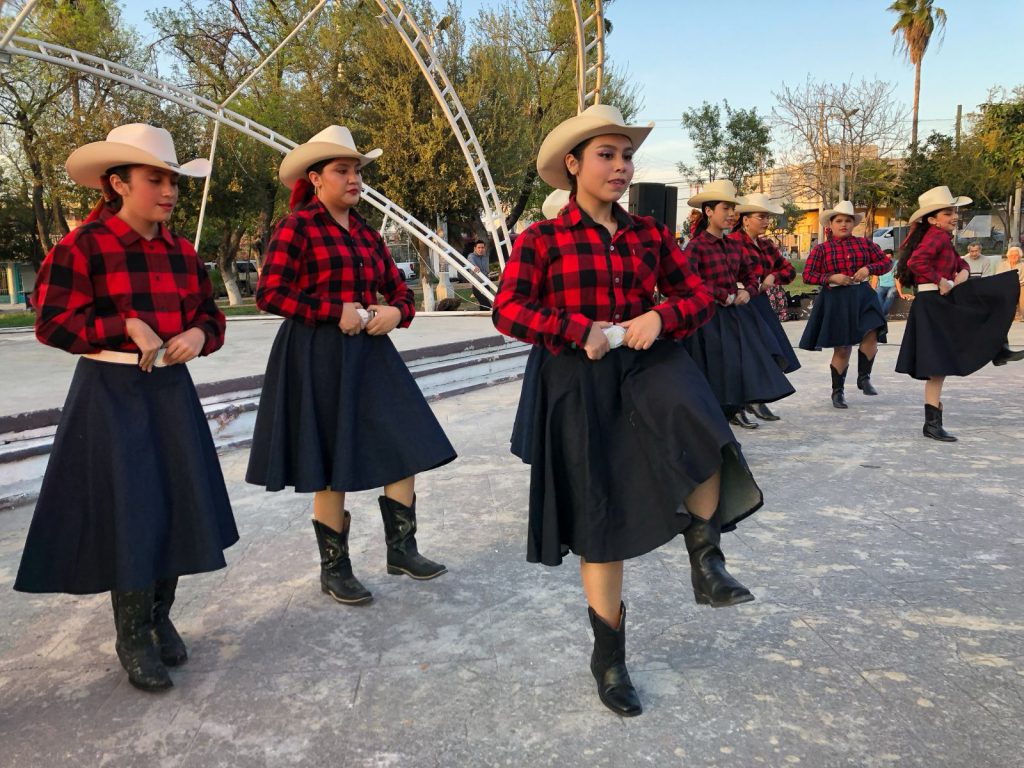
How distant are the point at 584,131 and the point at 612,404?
32.7 inches

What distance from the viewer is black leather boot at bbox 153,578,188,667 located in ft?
9.48

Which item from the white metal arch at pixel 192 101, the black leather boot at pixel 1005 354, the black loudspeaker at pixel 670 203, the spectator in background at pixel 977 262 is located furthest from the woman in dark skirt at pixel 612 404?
the spectator in background at pixel 977 262

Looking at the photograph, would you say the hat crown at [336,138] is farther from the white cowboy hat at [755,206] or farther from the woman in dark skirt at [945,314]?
the woman in dark skirt at [945,314]

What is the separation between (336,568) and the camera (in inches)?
137

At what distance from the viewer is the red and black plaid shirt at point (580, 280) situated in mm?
2510

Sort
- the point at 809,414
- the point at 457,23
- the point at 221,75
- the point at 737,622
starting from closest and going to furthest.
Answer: the point at 737,622 → the point at 809,414 → the point at 457,23 → the point at 221,75

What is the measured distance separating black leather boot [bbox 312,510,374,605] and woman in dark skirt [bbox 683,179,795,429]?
3127 millimetres

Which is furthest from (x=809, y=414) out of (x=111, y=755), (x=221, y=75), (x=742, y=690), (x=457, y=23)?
(x=221, y=75)

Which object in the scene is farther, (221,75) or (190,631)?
(221,75)

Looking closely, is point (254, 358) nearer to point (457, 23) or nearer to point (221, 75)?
point (457, 23)

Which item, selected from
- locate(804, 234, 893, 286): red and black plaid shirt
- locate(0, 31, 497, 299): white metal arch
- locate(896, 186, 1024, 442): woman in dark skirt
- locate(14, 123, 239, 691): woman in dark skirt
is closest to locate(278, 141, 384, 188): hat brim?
locate(14, 123, 239, 691): woman in dark skirt

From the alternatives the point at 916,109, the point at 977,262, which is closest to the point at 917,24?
the point at 916,109

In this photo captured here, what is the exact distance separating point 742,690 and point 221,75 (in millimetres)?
31322

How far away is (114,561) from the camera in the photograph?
8.81 feet
